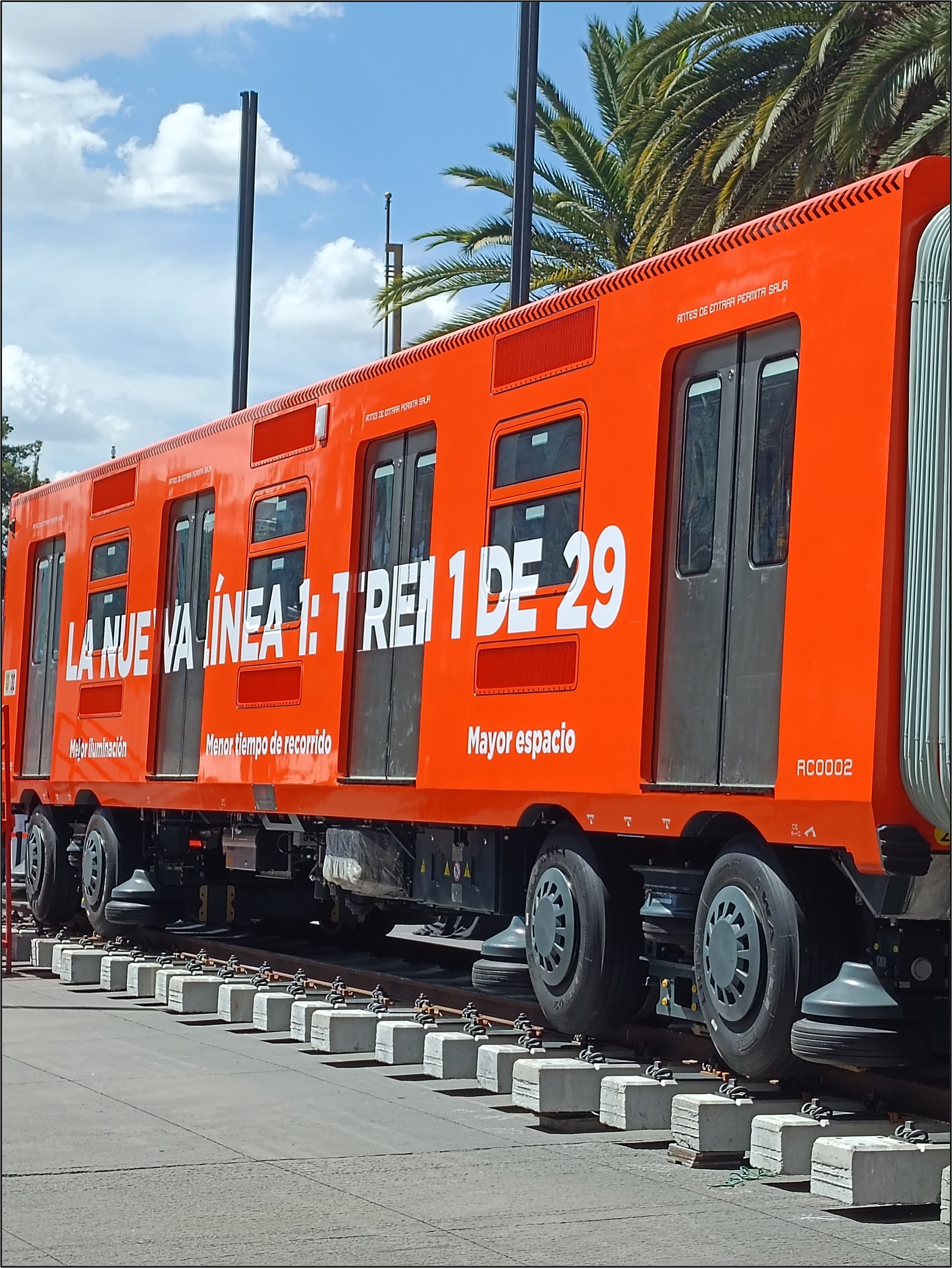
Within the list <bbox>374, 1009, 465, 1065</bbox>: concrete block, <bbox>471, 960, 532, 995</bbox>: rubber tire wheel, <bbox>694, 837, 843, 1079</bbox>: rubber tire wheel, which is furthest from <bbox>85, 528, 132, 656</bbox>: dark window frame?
<bbox>694, 837, 843, 1079</bbox>: rubber tire wheel

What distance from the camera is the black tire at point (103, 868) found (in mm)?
15930

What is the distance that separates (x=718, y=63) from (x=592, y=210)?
17.3ft

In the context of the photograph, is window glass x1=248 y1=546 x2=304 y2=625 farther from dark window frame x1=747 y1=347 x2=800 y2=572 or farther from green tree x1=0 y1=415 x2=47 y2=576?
green tree x1=0 y1=415 x2=47 y2=576

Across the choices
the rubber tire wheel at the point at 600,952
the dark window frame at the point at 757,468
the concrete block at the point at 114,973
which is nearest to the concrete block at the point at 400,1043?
the rubber tire wheel at the point at 600,952

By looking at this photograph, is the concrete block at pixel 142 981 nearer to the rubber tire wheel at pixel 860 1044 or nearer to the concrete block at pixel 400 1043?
the concrete block at pixel 400 1043

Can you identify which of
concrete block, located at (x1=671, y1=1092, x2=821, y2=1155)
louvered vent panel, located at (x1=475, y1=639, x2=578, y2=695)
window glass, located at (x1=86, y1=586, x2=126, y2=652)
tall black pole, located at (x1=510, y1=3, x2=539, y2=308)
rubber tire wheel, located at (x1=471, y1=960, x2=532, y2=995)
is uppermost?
tall black pole, located at (x1=510, y1=3, x2=539, y2=308)

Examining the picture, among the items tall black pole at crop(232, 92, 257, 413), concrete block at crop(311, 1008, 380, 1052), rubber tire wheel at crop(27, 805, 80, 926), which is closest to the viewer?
concrete block at crop(311, 1008, 380, 1052)

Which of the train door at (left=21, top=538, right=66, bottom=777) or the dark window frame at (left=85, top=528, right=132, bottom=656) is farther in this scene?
the train door at (left=21, top=538, right=66, bottom=777)

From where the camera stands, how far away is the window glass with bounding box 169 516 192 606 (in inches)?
584

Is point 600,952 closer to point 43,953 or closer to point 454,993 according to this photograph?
point 454,993

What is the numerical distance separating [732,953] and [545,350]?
358 centimetres

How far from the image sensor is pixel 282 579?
12.9 m

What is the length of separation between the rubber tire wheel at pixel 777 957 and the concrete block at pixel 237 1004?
175 inches

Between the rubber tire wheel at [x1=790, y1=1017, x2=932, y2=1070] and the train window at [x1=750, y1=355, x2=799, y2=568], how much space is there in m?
1.95
